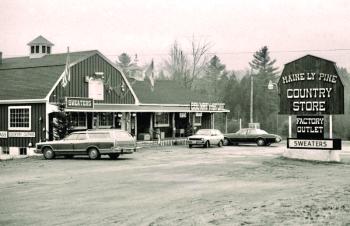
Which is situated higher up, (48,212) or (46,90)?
(46,90)

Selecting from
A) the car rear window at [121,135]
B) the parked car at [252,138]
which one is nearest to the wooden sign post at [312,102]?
the car rear window at [121,135]

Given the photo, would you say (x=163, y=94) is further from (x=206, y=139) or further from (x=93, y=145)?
(x=93, y=145)

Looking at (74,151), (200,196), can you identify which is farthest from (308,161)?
(200,196)

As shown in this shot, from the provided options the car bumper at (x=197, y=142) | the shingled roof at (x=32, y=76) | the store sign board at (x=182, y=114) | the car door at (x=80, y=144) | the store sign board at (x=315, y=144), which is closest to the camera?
the store sign board at (x=315, y=144)

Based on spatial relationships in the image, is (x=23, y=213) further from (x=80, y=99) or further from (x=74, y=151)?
(x=80, y=99)

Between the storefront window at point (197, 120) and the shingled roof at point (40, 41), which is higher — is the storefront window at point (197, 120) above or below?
below

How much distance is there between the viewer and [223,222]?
402 inches

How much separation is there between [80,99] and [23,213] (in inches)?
889

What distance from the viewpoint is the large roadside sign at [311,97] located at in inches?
1070

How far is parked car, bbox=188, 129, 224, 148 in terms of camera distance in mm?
38250

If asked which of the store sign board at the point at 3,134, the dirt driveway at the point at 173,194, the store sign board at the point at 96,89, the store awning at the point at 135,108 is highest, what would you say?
the store sign board at the point at 96,89

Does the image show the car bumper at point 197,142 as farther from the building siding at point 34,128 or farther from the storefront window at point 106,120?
the building siding at point 34,128

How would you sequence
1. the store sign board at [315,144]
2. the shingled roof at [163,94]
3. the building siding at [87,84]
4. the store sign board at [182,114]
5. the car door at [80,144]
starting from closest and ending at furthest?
the store sign board at [315,144] → the car door at [80,144] → the building siding at [87,84] → the shingled roof at [163,94] → the store sign board at [182,114]

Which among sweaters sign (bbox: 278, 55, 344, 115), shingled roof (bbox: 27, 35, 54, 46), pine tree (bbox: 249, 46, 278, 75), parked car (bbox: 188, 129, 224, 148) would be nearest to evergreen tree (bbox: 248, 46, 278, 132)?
pine tree (bbox: 249, 46, 278, 75)
